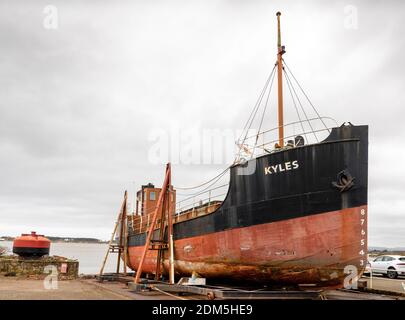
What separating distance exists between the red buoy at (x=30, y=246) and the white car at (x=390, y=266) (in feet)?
67.4

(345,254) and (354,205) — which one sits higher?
(354,205)

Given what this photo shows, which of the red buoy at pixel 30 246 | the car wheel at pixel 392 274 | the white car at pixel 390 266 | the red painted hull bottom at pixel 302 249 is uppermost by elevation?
the red painted hull bottom at pixel 302 249

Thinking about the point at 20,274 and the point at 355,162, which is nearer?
the point at 355,162

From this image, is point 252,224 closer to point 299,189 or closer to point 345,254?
point 299,189

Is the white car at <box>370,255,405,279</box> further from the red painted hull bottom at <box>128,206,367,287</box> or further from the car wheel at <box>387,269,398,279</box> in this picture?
the red painted hull bottom at <box>128,206,367,287</box>

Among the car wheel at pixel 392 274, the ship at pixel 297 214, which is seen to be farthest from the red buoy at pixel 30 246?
the car wheel at pixel 392 274

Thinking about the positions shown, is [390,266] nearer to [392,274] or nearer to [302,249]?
[392,274]

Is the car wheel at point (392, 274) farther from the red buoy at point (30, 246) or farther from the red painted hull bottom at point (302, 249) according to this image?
the red buoy at point (30, 246)

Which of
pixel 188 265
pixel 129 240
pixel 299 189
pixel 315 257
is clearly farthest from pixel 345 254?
pixel 129 240

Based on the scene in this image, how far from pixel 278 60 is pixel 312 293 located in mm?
8216

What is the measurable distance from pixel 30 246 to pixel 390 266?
21517 millimetres

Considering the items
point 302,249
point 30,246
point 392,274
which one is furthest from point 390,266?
point 30,246

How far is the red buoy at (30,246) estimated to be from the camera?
24109mm

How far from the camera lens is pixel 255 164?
13.0 meters
